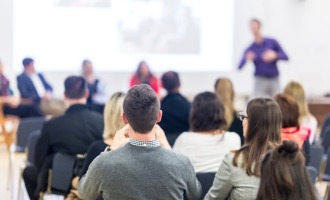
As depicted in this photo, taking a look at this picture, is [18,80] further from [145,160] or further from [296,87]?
[145,160]

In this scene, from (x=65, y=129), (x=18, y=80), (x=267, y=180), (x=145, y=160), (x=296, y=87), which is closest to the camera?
(x=267, y=180)

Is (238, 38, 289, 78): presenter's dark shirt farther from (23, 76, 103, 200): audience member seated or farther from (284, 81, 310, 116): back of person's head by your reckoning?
(23, 76, 103, 200): audience member seated

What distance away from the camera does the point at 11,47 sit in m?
9.75

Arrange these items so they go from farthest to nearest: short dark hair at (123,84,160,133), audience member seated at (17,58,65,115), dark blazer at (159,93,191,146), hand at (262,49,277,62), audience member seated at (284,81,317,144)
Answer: hand at (262,49,277,62) → audience member seated at (17,58,65,115) → audience member seated at (284,81,317,144) → dark blazer at (159,93,191,146) → short dark hair at (123,84,160,133)

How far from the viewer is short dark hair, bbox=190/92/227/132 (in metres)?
4.28

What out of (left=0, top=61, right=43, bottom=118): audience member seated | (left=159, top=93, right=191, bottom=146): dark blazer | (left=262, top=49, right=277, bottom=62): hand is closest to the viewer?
(left=159, top=93, right=191, bottom=146): dark blazer

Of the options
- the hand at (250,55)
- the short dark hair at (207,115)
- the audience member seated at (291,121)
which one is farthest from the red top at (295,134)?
the hand at (250,55)

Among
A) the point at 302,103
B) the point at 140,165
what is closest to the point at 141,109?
the point at 140,165

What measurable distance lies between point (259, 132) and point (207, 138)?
3.57ft

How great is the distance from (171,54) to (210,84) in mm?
825

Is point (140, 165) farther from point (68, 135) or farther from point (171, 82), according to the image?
point (171, 82)

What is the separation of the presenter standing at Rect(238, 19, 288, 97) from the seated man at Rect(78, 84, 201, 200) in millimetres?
6614

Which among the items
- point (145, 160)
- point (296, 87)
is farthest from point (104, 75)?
point (145, 160)

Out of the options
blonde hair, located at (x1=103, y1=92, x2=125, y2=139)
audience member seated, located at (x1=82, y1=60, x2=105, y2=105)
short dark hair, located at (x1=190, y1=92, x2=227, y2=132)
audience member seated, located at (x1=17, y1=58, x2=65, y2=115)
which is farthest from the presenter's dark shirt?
blonde hair, located at (x1=103, y1=92, x2=125, y2=139)
